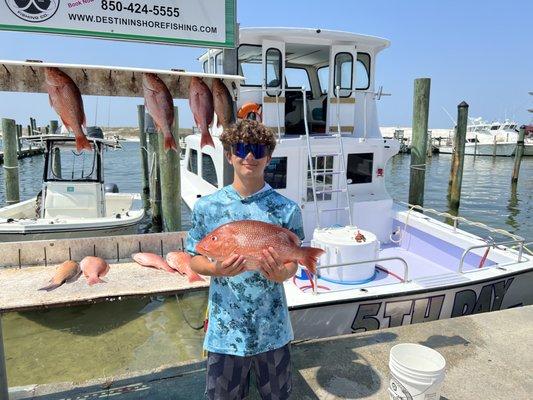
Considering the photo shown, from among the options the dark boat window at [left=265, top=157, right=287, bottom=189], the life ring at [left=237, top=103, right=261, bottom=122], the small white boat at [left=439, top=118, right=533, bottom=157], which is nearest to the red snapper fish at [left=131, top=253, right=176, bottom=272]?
the life ring at [left=237, top=103, right=261, bottom=122]

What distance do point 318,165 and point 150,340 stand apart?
13.5 feet

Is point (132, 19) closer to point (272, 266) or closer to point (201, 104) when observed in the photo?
point (201, 104)

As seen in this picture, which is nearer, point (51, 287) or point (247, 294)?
point (247, 294)

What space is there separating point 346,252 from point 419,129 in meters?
5.78

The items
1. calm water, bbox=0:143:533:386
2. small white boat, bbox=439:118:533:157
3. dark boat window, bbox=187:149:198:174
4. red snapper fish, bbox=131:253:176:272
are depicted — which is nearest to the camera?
red snapper fish, bbox=131:253:176:272

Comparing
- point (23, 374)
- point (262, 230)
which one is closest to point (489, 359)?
point (262, 230)

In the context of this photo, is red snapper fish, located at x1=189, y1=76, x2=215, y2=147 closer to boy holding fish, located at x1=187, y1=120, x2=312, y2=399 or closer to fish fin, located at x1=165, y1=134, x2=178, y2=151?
fish fin, located at x1=165, y1=134, x2=178, y2=151

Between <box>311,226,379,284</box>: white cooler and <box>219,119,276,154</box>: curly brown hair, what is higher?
<box>219,119,276,154</box>: curly brown hair

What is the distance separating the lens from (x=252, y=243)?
185cm

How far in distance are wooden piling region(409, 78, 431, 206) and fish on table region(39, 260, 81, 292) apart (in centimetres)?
853

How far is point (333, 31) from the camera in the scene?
718 cm

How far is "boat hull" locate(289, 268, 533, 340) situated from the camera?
4422 mm

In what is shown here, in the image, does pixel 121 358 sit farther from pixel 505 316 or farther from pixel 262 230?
pixel 505 316

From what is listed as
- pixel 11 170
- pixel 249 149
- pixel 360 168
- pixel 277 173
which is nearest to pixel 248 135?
pixel 249 149
